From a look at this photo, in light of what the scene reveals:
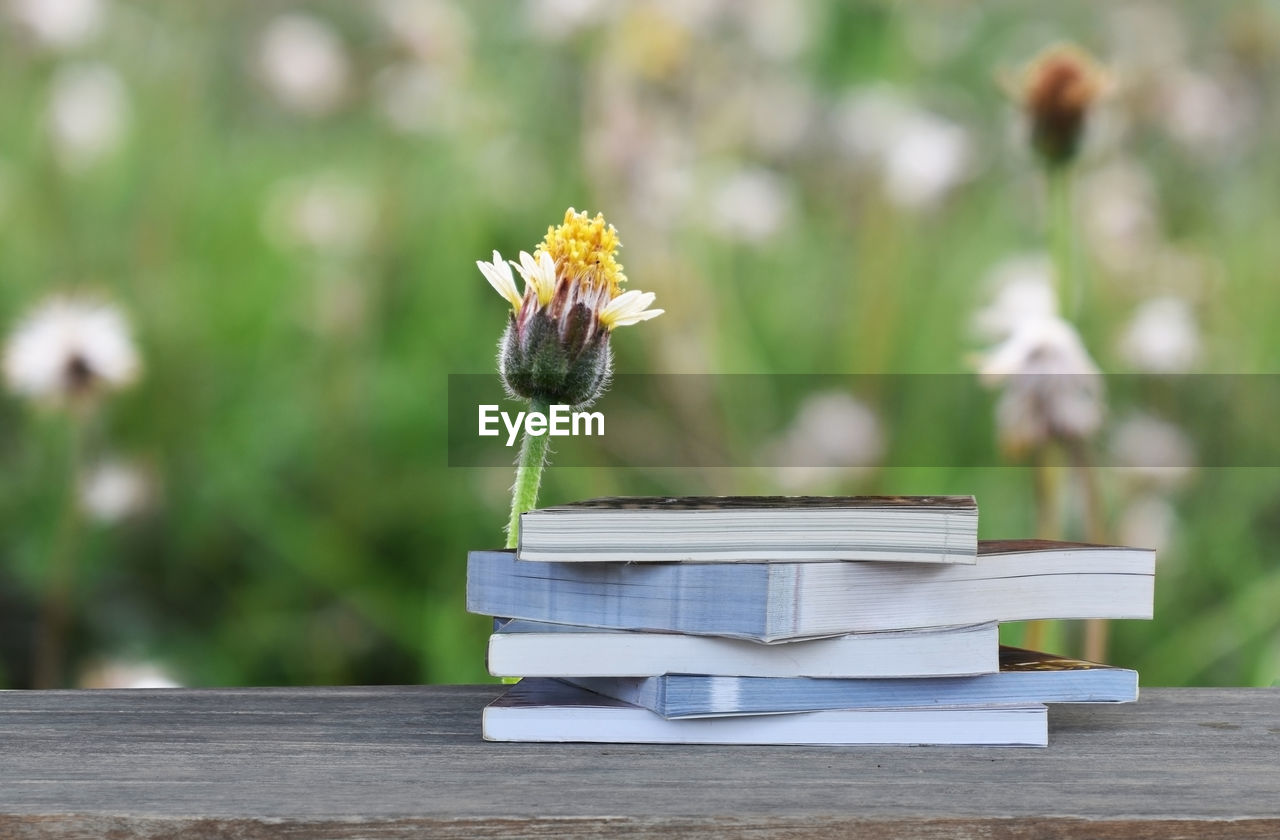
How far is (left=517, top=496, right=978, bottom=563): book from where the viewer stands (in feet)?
1.70

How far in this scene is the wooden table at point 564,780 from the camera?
0.44 meters

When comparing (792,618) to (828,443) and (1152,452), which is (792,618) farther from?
(1152,452)

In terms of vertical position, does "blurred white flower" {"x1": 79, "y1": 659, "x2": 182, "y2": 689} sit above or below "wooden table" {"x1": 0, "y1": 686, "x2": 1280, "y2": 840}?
below

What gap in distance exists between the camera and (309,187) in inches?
62.6

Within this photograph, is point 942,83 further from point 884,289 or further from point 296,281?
point 296,281

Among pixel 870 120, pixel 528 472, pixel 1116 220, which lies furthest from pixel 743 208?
pixel 528 472

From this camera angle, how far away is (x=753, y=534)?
52 centimetres

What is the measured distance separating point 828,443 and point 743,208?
1.01ft

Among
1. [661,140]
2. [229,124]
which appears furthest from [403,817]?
[229,124]

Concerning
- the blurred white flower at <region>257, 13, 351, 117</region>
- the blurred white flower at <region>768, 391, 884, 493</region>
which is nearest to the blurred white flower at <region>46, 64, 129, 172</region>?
the blurred white flower at <region>257, 13, 351, 117</region>

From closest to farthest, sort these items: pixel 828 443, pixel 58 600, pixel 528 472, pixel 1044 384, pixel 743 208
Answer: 1. pixel 528 472
2. pixel 1044 384
3. pixel 58 600
4. pixel 828 443
5. pixel 743 208

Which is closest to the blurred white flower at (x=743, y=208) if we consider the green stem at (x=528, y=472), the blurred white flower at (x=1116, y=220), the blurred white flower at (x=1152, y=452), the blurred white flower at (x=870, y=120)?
the blurred white flower at (x=870, y=120)

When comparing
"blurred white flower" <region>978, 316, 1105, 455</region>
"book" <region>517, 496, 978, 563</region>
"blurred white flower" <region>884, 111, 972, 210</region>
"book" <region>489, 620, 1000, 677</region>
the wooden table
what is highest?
"blurred white flower" <region>884, 111, 972, 210</region>

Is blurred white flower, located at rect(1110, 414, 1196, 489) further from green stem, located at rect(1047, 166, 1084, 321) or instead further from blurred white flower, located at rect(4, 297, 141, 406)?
blurred white flower, located at rect(4, 297, 141, 406)
